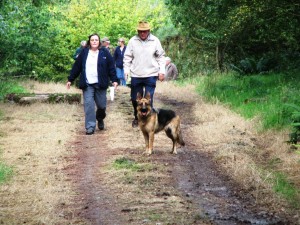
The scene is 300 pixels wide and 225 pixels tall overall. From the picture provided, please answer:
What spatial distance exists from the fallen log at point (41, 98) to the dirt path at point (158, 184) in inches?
184

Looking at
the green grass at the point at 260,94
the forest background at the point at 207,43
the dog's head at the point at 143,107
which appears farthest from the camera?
the forest background at the point at 207,43

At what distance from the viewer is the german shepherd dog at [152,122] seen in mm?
10172

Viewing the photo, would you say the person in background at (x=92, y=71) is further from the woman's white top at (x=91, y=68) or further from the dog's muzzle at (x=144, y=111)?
the dog's muzzle at (x=144, y=111)

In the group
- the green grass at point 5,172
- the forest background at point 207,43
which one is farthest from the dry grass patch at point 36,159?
the forest background at point 207,43

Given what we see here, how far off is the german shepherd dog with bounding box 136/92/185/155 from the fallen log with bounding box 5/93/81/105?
744 centimetres

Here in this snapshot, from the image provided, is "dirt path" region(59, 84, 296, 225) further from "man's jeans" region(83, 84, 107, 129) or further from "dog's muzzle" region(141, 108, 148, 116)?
"dog's muzzle" region(141, 108, 148, 116)

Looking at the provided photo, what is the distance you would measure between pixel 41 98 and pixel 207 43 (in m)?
9.58

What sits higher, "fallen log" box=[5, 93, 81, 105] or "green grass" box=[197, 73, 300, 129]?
"green grass" box=[197, 73, 300, 129]

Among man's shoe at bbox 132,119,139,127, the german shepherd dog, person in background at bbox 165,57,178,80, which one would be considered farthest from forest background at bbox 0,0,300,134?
man's shoe at bbox 132,119,139,127

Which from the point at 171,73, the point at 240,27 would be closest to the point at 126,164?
the point at 240,27

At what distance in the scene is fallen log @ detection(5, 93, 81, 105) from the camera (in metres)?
17.0

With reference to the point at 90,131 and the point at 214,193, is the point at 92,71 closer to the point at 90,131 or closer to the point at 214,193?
the point at 90,131

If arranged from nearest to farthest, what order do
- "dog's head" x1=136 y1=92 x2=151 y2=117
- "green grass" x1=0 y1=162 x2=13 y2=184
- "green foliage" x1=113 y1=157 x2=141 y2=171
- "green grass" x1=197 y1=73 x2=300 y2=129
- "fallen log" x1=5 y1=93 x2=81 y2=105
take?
1. "green grass" x1=0 y1=162 x2=13 y2=184
2. "green foliage" x1=113 y1=157 x2=141 y2=171
3. "dog's head" x1=136 y1=92 x2=151 y2=117
4. "green grass" x1=197 y1=73 x2=300 y2=129
5. "fallen log" x1=5 y1=93 x2=81 y2=105

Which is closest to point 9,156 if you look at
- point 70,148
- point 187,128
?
point 70,148
